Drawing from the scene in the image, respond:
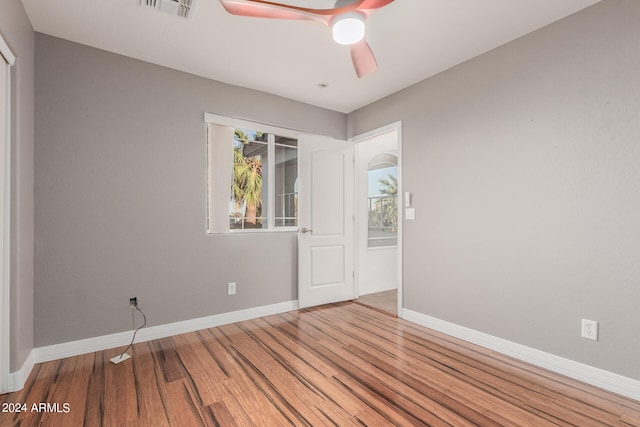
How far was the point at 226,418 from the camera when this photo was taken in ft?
5.71

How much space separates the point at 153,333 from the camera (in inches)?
113

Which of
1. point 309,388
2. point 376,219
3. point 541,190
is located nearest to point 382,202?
point 376,219

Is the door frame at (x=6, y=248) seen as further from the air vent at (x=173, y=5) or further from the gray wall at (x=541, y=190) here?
the gray wall at (x=541, y=190)

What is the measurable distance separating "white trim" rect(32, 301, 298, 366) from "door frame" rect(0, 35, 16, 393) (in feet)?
1.63

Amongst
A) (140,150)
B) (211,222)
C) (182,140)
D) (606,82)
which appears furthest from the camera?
(211,222)

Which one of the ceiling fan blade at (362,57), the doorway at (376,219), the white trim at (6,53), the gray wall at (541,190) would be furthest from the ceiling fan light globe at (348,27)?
the doorway at (376,219)

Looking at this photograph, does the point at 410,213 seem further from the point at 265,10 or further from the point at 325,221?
the point at 265,10

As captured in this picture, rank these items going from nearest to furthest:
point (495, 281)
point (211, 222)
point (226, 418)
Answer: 1. point (226, 418)
2. point (495, 281)
3. point (211, 222)

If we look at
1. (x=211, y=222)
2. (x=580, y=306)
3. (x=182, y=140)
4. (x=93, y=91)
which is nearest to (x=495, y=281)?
(x=580, y=306)

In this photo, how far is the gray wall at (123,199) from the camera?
97.7 inches

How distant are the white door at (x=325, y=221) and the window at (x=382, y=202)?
2.46 ft

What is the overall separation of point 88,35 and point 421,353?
3.73m

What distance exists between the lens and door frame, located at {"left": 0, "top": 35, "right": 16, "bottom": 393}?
1898mm

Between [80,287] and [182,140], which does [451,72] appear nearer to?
[182,140]
